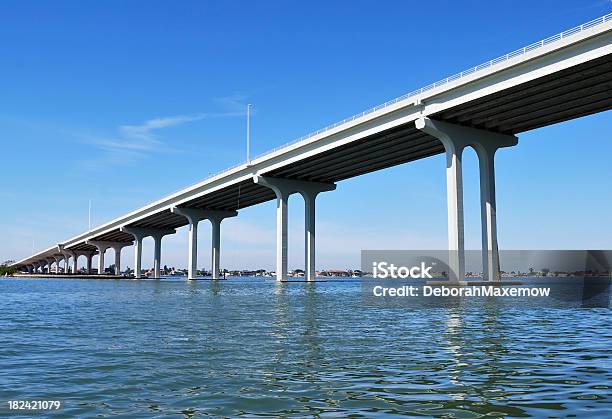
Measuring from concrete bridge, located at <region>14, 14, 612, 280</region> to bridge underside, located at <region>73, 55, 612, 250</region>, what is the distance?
0.10 m

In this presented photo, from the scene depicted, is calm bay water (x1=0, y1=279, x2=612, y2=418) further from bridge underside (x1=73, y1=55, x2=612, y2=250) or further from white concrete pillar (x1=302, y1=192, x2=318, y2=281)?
white concrete pillar (x1=302, y1=192, x2=318, y2=281)

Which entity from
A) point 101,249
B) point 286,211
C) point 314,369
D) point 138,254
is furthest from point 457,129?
point 101,249

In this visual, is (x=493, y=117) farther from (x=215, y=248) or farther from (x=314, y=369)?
(x=215, y=248)

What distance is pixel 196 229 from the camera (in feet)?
372

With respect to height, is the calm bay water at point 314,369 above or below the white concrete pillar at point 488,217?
below

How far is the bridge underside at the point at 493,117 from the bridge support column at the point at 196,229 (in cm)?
2654

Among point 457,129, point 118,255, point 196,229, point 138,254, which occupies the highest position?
point 457,129

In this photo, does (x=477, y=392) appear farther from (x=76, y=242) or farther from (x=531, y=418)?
(x=76, y=242)

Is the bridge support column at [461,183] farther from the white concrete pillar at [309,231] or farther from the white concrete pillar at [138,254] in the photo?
the white concrete pillar at [138,254]

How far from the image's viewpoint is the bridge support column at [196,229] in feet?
367

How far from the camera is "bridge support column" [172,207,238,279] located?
111750 millimetres

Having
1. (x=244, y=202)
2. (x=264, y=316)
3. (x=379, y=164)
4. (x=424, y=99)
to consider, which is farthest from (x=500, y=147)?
(x=244, y=202)

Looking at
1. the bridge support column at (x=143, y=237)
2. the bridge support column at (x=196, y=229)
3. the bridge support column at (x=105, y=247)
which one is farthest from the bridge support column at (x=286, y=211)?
the bridge support column at (x=105, y=247)

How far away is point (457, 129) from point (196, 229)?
7026 cm
